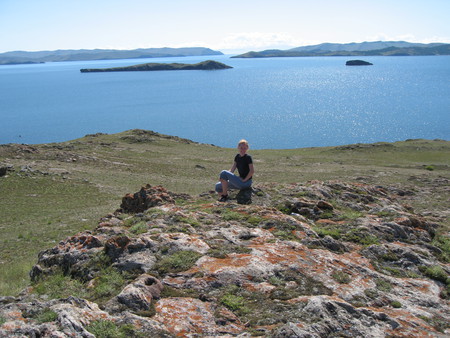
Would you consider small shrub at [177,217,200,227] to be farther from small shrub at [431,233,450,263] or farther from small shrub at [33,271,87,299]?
small shrub at [431,233,450,263]

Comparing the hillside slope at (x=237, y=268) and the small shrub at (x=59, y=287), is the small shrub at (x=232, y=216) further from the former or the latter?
the small shrub at (x=59, y=287)

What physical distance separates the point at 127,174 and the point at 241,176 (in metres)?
28.1

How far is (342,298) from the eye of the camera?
995 centimetres

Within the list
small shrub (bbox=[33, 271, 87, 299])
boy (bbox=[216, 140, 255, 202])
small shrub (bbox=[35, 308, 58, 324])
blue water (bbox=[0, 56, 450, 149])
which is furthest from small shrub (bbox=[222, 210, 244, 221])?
blue water (bbox=[0, 56, 450, 149])

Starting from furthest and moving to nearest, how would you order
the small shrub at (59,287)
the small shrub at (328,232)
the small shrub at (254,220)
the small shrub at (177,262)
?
the small shrub at (254,220), the small shrub at (328,232), the small shrub at (177,262), the small shrub at (59,287)

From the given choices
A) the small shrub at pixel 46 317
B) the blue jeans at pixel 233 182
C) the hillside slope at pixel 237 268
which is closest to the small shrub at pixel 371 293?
the hillside slope at pixel 237 268

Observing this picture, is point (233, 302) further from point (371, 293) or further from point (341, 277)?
point (371, 293)

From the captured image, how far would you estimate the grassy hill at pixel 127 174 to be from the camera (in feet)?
78.2

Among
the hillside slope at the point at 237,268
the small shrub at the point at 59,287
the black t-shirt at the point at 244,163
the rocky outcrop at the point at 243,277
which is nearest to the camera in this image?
the rocky outcrop at the point at 243,277

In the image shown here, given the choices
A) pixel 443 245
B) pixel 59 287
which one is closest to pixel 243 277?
pixel 59 287

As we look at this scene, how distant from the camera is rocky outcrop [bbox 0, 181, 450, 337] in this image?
27.5 ft

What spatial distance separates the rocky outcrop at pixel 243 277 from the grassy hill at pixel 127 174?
367cm

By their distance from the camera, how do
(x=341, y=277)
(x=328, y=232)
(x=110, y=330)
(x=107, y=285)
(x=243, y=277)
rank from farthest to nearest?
(x=328, y=232) → (x=341, y=277) → (x=243, y=277) → (x=107, y=285) → (x=110, y=330)

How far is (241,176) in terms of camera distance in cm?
1930
